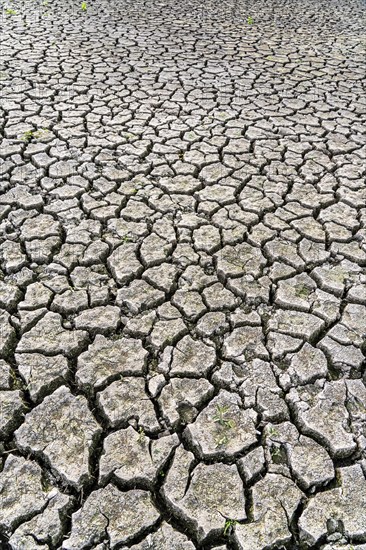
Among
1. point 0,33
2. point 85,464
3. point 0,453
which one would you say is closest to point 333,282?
point 85,464

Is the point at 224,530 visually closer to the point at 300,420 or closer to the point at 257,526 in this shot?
the point at 257,526

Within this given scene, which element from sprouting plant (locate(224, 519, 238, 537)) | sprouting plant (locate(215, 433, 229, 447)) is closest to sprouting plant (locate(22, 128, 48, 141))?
sprouting plant (locate(215, 433, 229, 447))

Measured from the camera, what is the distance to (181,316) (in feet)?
7.25

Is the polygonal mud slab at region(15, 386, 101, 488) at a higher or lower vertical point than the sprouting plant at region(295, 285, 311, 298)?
lower

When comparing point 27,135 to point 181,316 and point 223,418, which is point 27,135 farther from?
point 223,418

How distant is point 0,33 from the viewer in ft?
19.7

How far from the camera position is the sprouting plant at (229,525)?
147 centimetres

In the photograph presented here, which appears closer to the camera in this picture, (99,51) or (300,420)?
(300,420)

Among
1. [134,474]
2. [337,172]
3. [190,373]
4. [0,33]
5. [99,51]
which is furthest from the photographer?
[0,33]

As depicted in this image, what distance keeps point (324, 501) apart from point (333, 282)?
115cm

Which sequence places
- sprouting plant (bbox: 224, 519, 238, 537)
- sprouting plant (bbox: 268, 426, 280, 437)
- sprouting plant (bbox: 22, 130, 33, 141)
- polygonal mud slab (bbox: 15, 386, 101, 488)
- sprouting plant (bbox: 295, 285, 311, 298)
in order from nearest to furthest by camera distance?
sprouting plant (bbox: 224, 519, 238, 537) < polygonal mud slab (bbox: 15, 386, 101, 488) < sprouting plant (bbox: 268, 426, 280, 437) < sprouting plant (bbox: 295, 285, 311, 298) < sprouting plant (bbox: 22, 130, 33, 141)

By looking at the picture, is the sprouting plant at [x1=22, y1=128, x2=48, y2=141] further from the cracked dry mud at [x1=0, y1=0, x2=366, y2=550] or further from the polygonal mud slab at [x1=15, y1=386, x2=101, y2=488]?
the polygonal mud slab at [x1=15, y1=386, x2=101, y2=488]

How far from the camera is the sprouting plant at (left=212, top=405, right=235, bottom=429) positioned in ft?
5.79

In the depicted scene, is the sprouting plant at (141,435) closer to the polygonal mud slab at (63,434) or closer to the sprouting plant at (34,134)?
the polygonal mud slab at (63,434)
